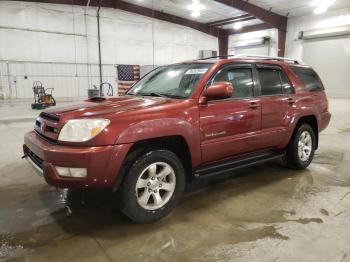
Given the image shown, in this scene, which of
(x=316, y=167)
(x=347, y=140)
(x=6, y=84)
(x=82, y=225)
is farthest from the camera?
(x=6, y=84)

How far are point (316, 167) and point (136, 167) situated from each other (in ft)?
10.3

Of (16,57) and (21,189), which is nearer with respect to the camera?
(21,189)

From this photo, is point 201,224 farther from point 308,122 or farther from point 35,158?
point 308,122

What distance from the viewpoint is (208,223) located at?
8.84 ft

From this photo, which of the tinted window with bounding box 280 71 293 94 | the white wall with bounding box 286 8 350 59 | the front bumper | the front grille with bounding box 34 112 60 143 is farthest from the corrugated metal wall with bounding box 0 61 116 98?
the tinted window with bounding box 280 71 293 94

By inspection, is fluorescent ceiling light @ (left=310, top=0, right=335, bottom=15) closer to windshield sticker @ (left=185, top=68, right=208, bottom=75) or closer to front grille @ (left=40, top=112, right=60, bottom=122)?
windshield sticker @ (left=185, top=68, right=208, bottom=75)

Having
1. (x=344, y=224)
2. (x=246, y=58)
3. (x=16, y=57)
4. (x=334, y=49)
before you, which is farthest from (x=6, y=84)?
(x=334, y=49)

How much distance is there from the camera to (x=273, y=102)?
363 cm

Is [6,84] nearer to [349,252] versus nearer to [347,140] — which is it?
[347,140]

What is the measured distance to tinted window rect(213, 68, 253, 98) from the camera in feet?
10.7

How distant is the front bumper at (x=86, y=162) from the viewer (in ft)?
7.45

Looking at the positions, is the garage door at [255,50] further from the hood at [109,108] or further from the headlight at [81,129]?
the headlight at [81,129]

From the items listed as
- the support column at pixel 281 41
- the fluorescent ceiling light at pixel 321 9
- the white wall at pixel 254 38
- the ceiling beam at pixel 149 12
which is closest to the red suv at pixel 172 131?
the fluorescent ceiling light at pixel 321 9

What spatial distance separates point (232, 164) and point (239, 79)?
Result: 99 centimetres
